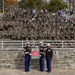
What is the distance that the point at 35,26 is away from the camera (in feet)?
80.9

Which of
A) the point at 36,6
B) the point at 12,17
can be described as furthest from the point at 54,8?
the point at 12,17

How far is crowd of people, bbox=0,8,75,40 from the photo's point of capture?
2315 cm

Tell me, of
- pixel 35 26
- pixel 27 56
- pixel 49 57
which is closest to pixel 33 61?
pixel 27 56

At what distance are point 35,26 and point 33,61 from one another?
30.4ft

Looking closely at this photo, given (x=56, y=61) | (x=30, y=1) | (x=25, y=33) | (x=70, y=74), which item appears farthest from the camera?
(x=30, y=1)

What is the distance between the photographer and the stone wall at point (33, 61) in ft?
51.3

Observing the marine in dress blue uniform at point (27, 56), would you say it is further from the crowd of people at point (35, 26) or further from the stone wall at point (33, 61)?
the crowd of people at point (35, 26)

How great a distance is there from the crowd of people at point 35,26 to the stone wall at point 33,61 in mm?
6801

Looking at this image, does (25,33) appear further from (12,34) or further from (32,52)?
(32,52)

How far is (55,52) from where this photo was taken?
15750 mm

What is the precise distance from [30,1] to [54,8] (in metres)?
4.58

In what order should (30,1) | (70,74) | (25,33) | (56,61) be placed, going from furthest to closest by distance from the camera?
(30,1) < (25,33) < (56,61) < (70,74)

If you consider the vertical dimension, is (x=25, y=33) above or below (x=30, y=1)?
below

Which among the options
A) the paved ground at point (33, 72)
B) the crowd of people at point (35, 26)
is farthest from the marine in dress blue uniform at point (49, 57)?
the crowd of people at point (35, 26)
